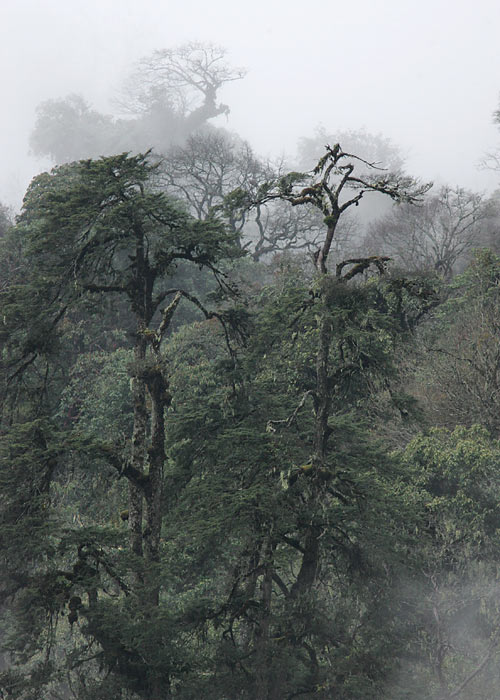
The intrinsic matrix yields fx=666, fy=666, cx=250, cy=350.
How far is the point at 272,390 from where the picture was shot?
1245cm

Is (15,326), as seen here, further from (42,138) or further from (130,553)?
(42,138)

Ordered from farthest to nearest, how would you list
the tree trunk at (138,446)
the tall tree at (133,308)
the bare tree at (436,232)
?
the bare tree at (436,232) < the tree trunk at (138,446) < the tall tree at (133,308)

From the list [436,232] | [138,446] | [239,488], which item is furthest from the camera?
[436,232]

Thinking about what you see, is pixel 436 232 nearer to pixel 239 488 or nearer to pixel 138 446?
pixel 239 488

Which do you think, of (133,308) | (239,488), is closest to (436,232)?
(133,308)

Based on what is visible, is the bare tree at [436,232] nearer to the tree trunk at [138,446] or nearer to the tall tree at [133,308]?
the tall tree at [133,308]

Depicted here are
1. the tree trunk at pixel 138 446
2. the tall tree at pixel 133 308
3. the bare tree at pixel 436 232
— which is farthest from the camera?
the bare tree at pixel 436 232

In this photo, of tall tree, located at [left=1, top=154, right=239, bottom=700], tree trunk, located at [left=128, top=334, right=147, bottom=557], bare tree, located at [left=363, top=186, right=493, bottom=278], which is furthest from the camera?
bare tree, located at [left=363, top=186, right=493, bottom=278]

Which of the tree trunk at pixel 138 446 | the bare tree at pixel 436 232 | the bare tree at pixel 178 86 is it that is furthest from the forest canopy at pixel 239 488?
the bare tree at pixel 178 86

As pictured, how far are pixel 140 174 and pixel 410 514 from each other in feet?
24.2

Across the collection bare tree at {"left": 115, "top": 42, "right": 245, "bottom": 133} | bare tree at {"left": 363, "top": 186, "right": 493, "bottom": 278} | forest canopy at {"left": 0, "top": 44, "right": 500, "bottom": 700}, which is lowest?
forest canopy at {"left": 0, "top": 44, "right": 500, "bottom": 700}

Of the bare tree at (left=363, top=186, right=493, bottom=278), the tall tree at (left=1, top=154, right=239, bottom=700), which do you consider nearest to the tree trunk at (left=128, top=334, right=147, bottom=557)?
Result: the tall tree at (left=1, top=154, right=239, bottom=700)

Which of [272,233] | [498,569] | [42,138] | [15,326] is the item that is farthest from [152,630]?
[42,138]

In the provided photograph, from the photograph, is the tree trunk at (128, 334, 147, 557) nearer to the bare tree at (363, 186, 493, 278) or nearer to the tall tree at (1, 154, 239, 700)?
the tall tree at (1, 154, 239, 700)
